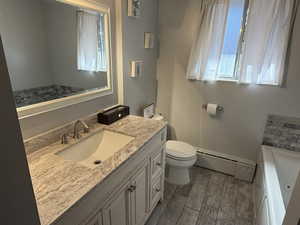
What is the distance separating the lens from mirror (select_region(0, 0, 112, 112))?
3.59 feet

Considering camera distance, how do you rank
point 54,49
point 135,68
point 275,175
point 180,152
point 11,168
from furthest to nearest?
point 180,152 → point 135,68 → point 275,175 → point 54,49 → point 11,168

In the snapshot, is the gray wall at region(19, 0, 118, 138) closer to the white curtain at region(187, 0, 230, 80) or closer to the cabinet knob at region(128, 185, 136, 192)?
the cabinet knob at region(128, 185, 136, 192)

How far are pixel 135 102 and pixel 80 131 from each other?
0.87m

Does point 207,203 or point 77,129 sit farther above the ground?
point 77,129

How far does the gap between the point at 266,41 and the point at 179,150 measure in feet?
4.93

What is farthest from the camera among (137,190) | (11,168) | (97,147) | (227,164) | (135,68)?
(227,164)

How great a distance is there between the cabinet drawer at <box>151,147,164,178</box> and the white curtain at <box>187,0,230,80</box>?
113 centimetres

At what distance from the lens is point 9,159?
19.4 inches

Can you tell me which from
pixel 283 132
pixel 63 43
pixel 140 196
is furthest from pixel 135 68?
pixel 283 132

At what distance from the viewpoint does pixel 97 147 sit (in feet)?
5.08

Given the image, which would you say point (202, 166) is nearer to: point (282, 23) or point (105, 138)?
point (105, 138)

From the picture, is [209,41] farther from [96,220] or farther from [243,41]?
[96,220]

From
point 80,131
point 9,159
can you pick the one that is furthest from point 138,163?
point 9,159

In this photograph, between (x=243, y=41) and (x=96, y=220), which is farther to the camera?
(x=243, y=41)
